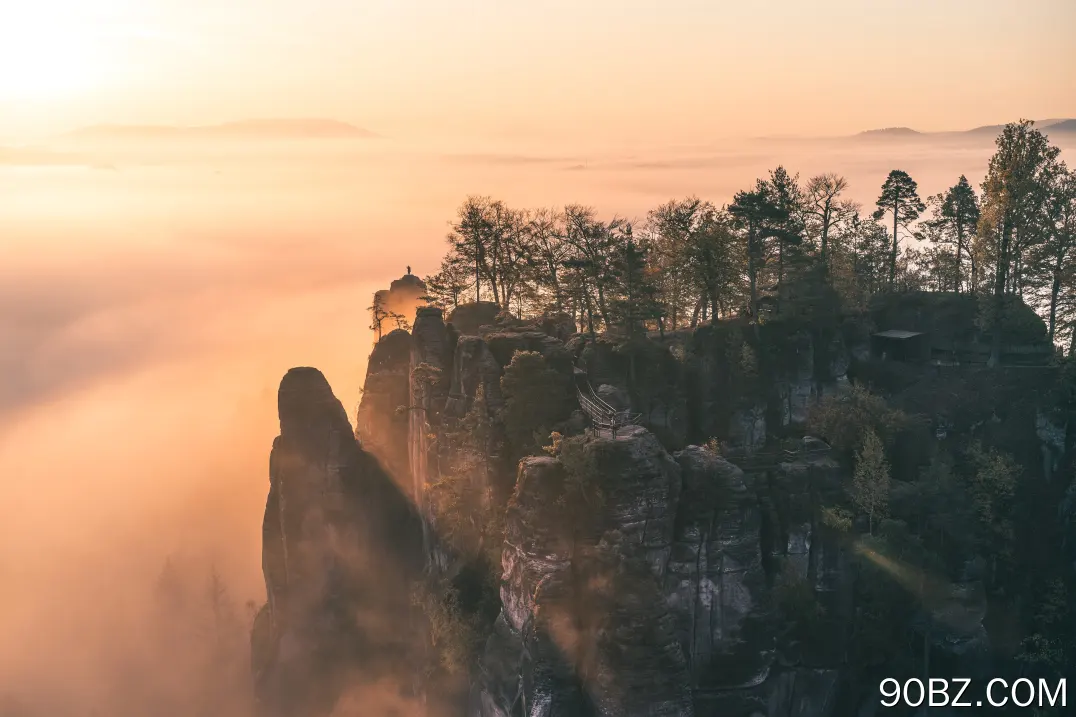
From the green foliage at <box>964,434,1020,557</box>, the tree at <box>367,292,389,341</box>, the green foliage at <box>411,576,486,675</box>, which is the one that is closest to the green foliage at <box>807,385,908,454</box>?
the green foliage at <box>964,434,1020,557</box>

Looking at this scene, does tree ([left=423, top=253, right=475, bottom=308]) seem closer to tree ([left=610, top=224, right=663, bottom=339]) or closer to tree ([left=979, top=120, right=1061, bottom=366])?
tree ([left=610, top=224, right=663, bottom=339])

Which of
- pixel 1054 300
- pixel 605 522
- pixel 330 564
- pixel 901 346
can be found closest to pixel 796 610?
pixel 605 522

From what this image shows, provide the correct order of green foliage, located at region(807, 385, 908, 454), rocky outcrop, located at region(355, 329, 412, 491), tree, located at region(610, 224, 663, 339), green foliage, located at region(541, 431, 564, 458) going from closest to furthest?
green foliage, located at region(541, 431, 564, 458) < green foliage, located at region(807, 385, 908, 454) < tree, located at region(610, 224, 663, 339) < rocky outcrop, located at region(355, 329, 412, 491)

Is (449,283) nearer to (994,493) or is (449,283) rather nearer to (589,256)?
(589,256)

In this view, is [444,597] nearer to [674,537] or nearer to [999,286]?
[674,537]

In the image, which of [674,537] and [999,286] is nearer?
[674,537]

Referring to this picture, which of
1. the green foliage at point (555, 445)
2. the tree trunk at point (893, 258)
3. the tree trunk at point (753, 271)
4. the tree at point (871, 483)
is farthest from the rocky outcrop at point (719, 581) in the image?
the tree trunk at point (893, 258)

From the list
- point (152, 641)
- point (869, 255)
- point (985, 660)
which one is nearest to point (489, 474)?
point (985, 660)
